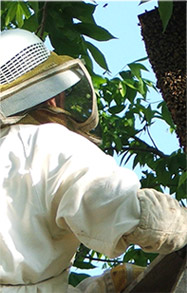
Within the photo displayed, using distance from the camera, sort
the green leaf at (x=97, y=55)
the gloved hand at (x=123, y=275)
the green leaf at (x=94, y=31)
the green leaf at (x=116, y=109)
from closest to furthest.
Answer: the gloved hand at (x=123, y=275) → the green leaf at (x=94, y=31) → the green leaf at (x=97, y=55) → the green leaf at (x=116, y=109)

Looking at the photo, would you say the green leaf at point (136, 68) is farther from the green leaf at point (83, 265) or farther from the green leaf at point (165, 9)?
the green leaf at point (165, 9)

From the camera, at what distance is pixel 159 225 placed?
3396 millimetres

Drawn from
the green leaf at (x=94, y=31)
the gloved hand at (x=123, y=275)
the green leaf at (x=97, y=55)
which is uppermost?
the green leaf at (x=94, y=31)

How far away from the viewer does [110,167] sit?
352cm

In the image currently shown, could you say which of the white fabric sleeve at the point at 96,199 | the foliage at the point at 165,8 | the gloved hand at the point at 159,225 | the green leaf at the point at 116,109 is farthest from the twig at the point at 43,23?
the green leaf at the point at 116,109

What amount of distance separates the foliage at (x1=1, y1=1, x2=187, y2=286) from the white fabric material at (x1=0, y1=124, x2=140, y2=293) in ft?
1.63

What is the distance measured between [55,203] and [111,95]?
131 inches

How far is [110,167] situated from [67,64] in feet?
2.85

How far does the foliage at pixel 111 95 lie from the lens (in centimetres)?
489

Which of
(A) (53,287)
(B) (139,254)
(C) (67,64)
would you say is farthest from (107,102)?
(A) (53,287)

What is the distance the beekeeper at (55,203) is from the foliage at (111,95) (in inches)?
15.6

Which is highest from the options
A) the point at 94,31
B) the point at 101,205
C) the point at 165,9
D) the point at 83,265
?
the point at 165,9

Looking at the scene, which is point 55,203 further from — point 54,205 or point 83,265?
point 83,265

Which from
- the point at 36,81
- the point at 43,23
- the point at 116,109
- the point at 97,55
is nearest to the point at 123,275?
the point at 36,81
